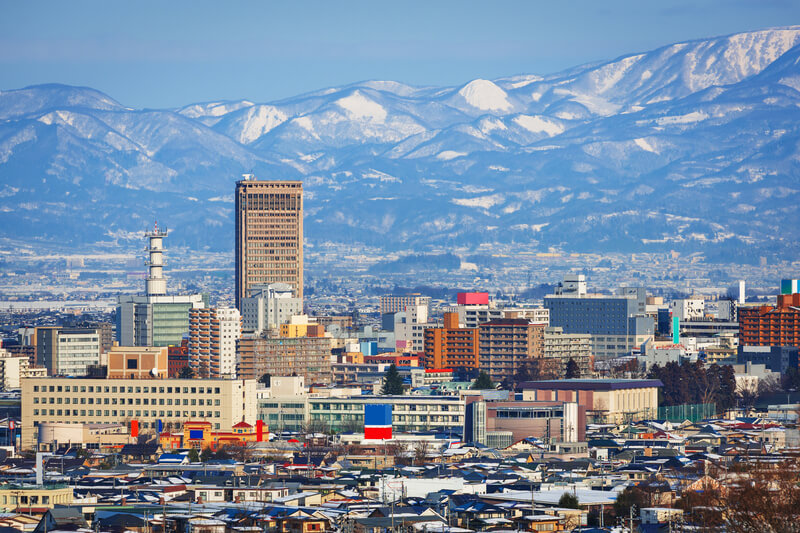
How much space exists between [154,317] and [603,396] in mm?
46098

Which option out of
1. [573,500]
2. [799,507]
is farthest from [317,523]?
[799,507]

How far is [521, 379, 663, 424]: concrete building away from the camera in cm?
7894

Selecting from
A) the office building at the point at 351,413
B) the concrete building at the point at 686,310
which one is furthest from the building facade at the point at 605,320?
the office building at the point at 351,413

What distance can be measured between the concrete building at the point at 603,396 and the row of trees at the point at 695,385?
10.5 feet

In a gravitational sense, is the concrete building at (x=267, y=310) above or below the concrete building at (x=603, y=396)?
above

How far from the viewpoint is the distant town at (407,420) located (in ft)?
136

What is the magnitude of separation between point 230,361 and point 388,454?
Answer: 4170 centimetres

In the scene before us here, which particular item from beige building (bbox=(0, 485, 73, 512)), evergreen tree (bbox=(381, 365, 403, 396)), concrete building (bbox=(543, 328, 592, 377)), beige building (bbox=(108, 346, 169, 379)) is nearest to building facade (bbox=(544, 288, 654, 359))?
concrete building (bbox=(543, 328, 592, 377))

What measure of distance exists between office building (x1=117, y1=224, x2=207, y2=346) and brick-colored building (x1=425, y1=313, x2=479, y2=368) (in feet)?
65.0

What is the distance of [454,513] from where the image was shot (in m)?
42.7

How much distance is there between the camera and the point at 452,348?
104688mm

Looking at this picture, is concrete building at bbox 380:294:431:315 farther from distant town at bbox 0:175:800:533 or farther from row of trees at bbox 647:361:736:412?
row of trees at bbox 647:361:736:412

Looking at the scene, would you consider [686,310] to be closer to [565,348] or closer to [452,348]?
[565,348]

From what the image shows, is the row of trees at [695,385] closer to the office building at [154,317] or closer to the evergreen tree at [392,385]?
the evergreen tree at [392,385]
